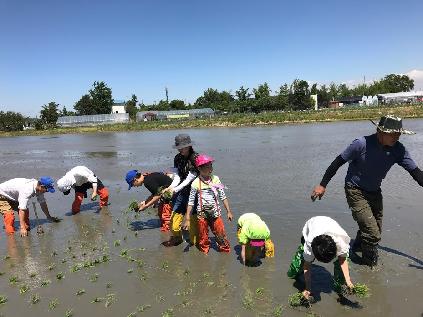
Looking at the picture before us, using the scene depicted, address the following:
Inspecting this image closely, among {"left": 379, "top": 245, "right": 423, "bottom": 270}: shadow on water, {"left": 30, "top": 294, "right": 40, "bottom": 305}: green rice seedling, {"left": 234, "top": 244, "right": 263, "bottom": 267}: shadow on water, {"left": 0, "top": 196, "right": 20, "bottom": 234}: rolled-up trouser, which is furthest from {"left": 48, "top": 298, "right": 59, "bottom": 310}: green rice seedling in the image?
{"left": 379, "top": 245, "right": 423, "bottom": 270}: shadow on water

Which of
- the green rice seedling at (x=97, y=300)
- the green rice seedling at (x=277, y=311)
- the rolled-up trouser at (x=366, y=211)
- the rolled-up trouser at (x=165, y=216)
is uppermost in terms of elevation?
→ the rolled-up trouser at (x=366, y=211)

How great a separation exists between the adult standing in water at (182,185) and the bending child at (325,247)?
2.48 m

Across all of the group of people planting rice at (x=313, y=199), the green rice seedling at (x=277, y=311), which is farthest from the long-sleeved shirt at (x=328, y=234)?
the green rice seedling at (x=277, y=311)

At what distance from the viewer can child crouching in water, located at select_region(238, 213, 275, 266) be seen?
607 cm

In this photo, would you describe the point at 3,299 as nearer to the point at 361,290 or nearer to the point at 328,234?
the point at 328,234

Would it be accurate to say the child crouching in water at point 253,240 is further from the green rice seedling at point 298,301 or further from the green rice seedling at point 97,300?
the green rice seedling at point 97,300

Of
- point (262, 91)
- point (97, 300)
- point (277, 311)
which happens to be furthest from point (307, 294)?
point (262, 91)

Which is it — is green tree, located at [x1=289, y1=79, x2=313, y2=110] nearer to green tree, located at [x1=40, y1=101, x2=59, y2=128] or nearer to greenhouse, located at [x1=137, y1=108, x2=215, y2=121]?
greenhouse, located at [x1=137, y1=108, x2=215, y2=121]

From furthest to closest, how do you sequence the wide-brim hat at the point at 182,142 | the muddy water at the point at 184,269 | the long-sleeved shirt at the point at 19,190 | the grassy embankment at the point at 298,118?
the grassy embankment at the point at 298,118 < the long-sleeved shirt at the point at 19,190 < the wide-brim hat at the point at 182,142 < the muddy water at the point at 184,269

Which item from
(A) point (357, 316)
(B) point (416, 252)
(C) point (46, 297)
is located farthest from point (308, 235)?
(C) point (46, 297)

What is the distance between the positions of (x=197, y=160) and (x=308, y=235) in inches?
90.2

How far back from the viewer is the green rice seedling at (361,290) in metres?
4.89

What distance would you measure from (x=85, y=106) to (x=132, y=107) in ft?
41.2

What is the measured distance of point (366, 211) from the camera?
19.1 ft
